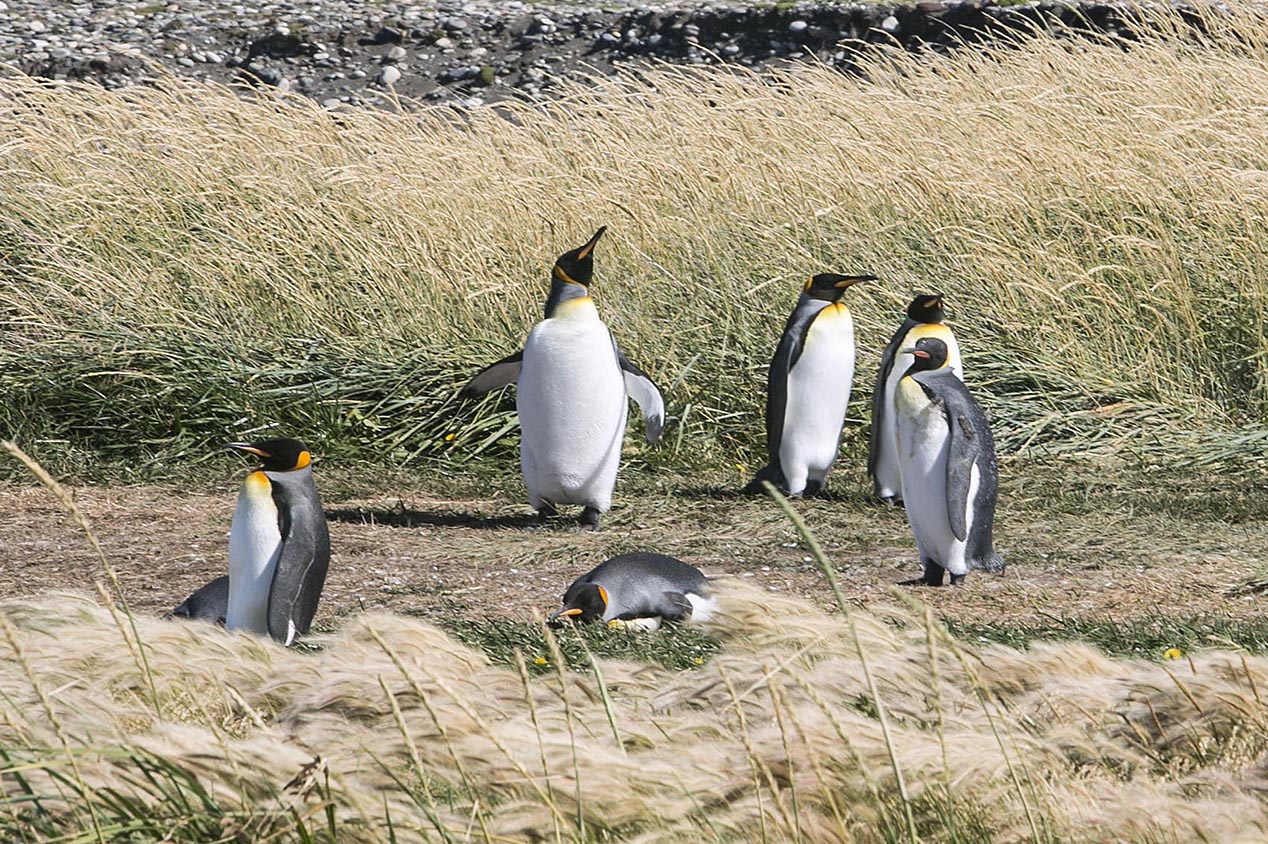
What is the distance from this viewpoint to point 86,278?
704 cm

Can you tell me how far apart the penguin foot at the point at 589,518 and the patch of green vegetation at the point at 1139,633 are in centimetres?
185

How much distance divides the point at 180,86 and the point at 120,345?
8.40 ft

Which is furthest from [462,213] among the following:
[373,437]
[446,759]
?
[446,759]

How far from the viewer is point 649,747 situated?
7.62 feet

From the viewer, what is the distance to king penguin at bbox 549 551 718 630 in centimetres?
394

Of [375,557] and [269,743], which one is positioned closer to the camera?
[269,743]

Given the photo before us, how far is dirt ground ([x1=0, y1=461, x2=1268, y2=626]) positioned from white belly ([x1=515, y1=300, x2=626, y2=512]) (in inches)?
7.5

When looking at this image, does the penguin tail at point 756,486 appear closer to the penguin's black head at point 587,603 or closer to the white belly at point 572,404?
the white belly at point 572,404

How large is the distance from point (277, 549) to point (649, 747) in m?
1.60

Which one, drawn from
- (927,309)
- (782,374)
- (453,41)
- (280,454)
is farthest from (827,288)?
(453,41)

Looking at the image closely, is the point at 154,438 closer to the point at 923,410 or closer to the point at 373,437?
the point at 373,437

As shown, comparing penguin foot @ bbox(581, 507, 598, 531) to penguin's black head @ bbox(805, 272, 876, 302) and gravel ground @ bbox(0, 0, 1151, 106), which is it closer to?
penguin's black head @ bbox(805, 272, 876, 302)

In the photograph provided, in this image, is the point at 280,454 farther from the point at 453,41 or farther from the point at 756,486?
the point at 453,41

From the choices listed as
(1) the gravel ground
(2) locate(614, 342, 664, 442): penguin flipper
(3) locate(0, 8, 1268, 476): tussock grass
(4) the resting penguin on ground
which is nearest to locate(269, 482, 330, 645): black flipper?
(4) the resting penguin on ground
